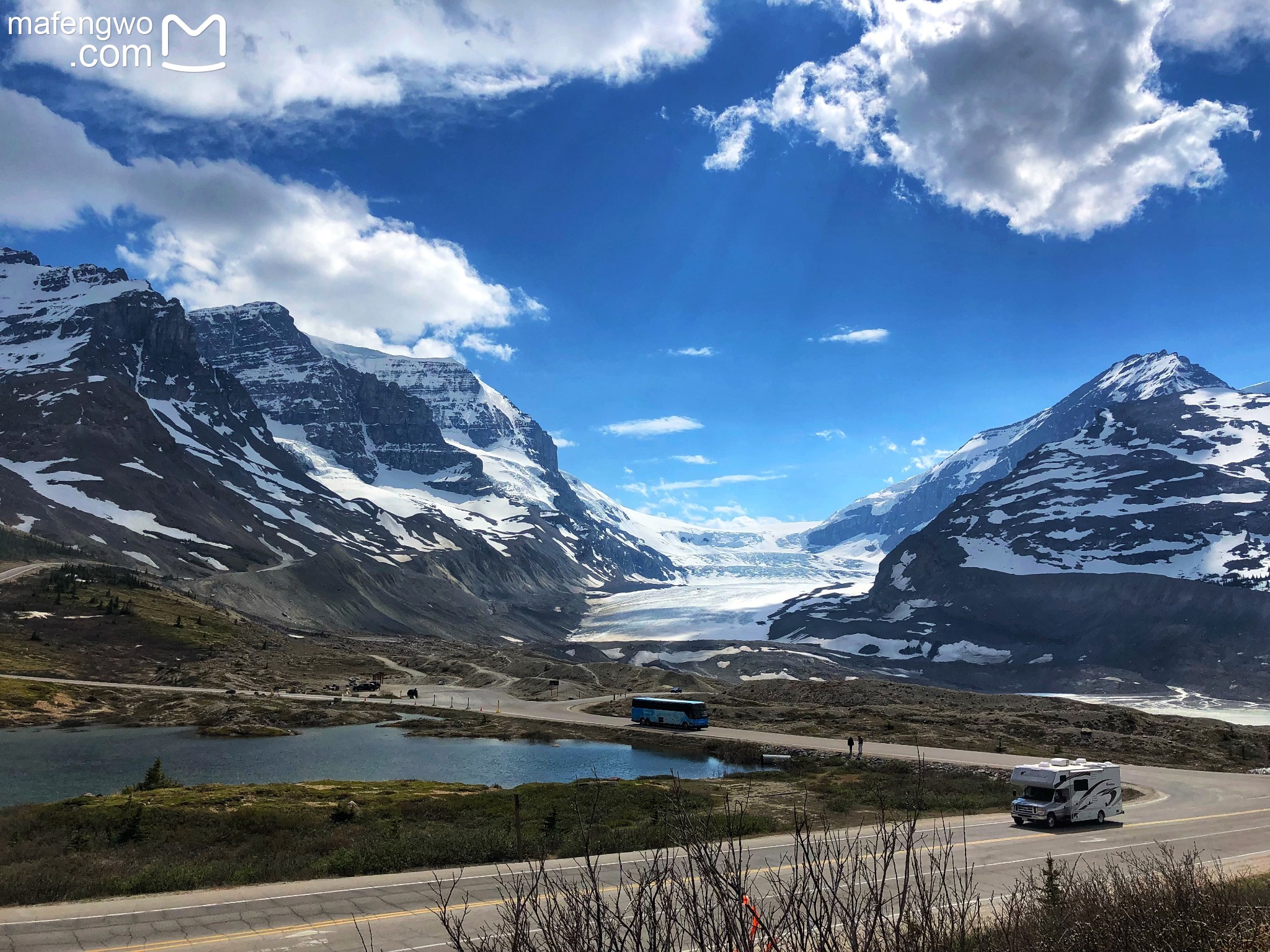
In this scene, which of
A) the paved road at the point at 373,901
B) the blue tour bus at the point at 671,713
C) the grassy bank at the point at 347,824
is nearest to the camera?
the paved road at the point at 373,901

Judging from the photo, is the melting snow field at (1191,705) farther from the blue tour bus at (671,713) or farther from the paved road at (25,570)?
the paved road at (25,570)

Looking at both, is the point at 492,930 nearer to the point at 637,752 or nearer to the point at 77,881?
the point at 77,881

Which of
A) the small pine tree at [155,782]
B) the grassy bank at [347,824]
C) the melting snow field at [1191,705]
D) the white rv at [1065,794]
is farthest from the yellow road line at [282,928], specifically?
the melting snow field at [1191,705]

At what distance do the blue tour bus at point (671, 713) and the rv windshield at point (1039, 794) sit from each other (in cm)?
5404

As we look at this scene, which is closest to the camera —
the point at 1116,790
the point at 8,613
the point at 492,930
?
the point at 492,930

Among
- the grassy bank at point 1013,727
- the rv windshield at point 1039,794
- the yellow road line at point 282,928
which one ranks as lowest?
the grassy bank at point 1013,727

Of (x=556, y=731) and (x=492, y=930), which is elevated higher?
(x=492, y=930)

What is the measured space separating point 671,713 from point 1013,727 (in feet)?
115

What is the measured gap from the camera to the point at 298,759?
69312 mm

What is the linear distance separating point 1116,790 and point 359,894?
3280 cm

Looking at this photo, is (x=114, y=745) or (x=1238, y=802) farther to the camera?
(x=114, y=745)

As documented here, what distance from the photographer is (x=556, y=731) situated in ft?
290

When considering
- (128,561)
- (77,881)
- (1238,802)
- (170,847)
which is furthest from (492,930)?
(128,561)

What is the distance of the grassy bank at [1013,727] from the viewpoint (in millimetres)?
64562
